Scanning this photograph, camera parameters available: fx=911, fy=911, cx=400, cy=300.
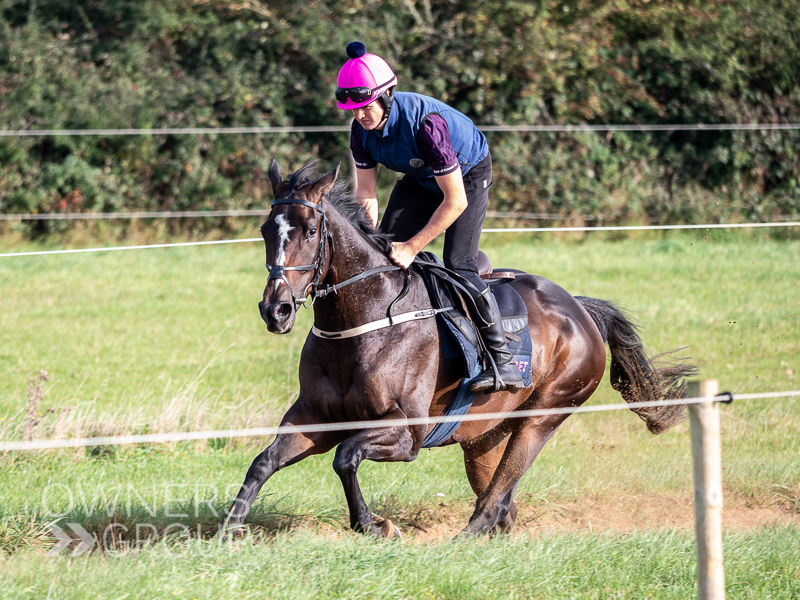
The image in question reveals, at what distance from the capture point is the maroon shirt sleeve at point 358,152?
5262 millimetres

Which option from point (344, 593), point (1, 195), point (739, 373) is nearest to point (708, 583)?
point (344, 593)

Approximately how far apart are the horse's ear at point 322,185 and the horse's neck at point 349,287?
18 centimetres

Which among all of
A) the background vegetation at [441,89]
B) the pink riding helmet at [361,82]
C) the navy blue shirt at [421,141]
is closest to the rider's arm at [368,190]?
the navy blue shirt at [421,141]

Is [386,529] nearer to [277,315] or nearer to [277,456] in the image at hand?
[277,456]

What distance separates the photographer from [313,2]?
56.1ft

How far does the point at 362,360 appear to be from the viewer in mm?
4812

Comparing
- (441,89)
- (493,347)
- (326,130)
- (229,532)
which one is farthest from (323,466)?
(441,89)

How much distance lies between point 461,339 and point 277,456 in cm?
122

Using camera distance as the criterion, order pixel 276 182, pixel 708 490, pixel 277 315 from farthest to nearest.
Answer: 1. pixel 276 182
2. pixel 277 315
3. pixel 708 490

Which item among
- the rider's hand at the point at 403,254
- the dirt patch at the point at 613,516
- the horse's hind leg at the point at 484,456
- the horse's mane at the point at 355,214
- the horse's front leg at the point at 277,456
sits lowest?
the dirt patch at the point at 613,516

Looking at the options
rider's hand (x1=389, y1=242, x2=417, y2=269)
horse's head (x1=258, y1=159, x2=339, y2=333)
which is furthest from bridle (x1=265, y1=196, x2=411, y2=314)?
rider's hand (x1=389, y1=242, x2=417, y2=269)

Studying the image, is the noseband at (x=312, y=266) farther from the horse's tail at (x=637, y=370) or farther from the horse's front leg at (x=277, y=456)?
the horse's tail at (x=637, y=370)

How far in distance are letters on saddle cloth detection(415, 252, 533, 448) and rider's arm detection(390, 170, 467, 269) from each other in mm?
299

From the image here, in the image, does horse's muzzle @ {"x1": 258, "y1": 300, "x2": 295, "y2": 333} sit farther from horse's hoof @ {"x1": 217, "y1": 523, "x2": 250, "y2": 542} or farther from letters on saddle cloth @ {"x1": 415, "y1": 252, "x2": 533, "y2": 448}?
letters on saddle cloth @ {"x1": 415, "y1": 252, "x2": 533, "y2": 448}
